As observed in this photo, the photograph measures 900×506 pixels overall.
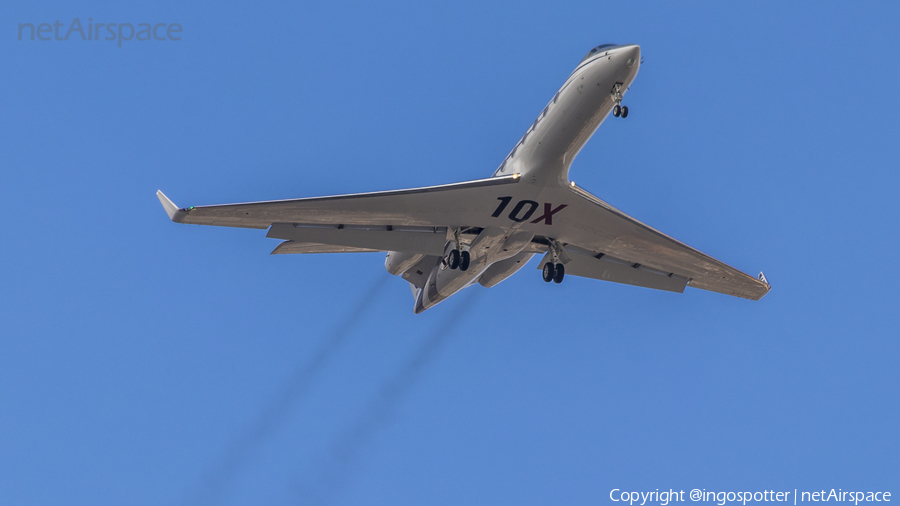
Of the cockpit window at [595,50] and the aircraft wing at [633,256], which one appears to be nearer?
the cockpit window at [595,50]

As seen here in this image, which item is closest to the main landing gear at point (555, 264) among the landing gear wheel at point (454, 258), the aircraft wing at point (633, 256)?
the aircraft wing at point (633, 256)

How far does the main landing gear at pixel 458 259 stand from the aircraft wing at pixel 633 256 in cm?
376

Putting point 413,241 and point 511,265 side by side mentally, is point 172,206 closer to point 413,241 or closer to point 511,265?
point 413,241

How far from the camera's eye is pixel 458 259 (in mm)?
31297

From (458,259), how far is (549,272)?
12.8ft

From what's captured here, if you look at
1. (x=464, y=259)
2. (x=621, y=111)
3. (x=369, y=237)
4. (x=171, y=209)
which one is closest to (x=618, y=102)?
(x=621, y=111)

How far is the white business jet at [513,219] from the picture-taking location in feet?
93.3

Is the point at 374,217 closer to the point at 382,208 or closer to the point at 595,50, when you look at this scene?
the point at 382,208

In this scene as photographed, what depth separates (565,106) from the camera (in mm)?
28922

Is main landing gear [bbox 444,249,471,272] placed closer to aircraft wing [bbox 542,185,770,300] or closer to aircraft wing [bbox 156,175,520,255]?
aircraft wing [bbox 156,175,520,255]

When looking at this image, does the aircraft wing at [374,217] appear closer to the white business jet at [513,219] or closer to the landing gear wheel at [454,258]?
the white business jet at [513,219]

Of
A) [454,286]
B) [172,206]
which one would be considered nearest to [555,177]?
[454,286]

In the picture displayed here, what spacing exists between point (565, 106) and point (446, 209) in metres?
5.56

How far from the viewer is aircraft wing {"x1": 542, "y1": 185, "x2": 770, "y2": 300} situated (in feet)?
105
